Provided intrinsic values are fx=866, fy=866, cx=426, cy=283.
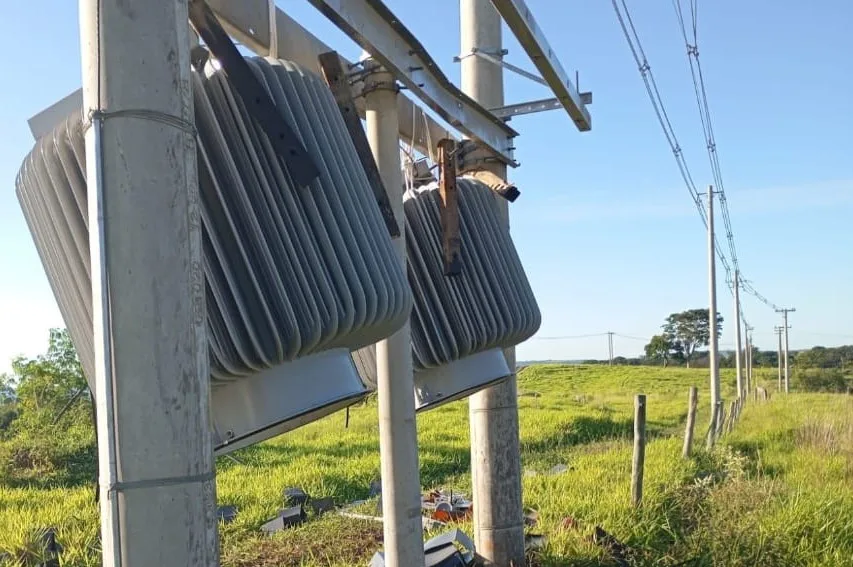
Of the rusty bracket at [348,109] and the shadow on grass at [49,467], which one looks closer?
the rusty bracket at [348,109]

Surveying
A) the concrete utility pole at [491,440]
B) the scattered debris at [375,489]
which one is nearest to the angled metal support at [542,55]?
the concrete utility pole at [491,440]

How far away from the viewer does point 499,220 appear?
387cm

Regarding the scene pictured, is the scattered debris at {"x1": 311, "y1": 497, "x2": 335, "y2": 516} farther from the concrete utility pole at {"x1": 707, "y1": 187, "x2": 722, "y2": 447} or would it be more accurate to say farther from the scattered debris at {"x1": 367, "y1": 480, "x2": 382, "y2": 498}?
the concrete utility pole at {"x1": 707, "y1": 187, "x2": 722, "y2": 447}

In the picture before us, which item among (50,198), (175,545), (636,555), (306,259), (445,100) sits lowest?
(636,555)

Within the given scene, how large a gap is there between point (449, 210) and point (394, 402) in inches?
32.1

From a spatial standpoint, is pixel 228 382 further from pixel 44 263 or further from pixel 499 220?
pixel 499 220

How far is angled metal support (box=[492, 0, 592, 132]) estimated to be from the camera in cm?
352


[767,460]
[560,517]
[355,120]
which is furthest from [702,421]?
[355,120]

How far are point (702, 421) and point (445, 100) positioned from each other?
778 inches

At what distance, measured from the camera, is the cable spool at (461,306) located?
128 inches

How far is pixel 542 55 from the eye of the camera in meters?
3.85

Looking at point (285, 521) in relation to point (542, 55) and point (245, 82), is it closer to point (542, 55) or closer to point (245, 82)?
point (542, 55)

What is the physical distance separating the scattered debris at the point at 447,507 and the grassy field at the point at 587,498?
23.5 inches

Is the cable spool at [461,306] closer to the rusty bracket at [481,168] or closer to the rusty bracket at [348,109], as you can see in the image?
the rusty bracket at [481,168]
